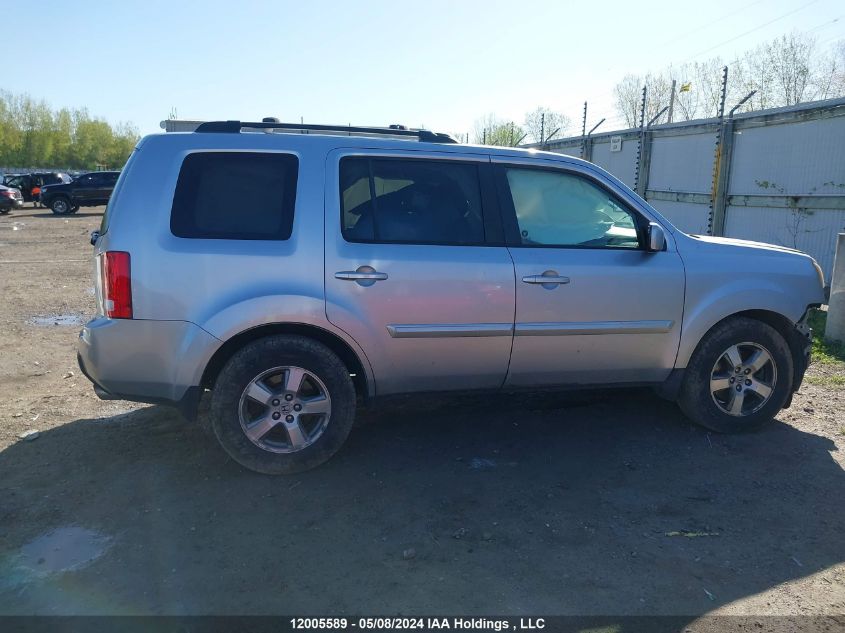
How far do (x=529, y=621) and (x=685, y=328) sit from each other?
8.47 ft

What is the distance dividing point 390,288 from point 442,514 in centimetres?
135

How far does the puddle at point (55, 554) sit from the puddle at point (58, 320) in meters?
5.35

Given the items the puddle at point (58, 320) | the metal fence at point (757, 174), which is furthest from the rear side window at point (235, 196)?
the metal fence at point (757, 174)

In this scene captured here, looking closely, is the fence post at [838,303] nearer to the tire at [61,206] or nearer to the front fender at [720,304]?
the front fender at [720,304]

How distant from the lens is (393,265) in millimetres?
4176

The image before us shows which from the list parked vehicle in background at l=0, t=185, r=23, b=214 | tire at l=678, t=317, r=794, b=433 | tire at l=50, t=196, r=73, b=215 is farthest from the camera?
tire at l=50, t=196, r=73, b=215

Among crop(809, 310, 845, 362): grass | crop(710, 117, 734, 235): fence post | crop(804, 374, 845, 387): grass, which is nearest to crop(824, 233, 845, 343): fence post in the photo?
crop(809, 310, 845, 362): grass

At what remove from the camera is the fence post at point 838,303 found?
7426 millimetres

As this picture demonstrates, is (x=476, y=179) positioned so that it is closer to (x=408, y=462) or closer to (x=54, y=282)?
(x=408, y=462)

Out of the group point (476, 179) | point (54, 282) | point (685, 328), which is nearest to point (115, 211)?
point (476, 179)

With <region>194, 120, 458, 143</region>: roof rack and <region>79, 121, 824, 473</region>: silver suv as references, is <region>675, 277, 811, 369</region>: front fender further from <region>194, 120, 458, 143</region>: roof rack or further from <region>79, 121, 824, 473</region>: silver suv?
<region>194, 120, 458, 143</region>: roof rack

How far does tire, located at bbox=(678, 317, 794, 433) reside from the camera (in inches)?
190

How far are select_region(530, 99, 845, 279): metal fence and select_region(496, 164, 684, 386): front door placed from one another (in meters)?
6.71

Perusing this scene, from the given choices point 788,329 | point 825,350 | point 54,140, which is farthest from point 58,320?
point 54,140
